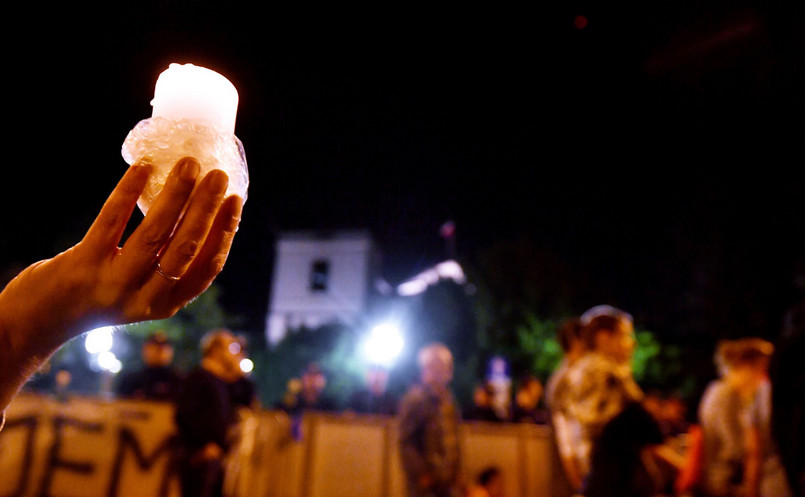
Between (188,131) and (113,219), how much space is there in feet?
0.80

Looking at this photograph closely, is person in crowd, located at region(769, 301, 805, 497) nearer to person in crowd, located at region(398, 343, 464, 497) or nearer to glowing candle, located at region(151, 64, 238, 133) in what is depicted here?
glowing candle, located at region(151, 64, 238, 133)

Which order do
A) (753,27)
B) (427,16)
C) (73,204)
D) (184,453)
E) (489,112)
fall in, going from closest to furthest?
(184,453) < (753,27) < (427,16) < (73,204) < (489,112)

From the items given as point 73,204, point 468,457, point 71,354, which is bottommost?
point 468,457

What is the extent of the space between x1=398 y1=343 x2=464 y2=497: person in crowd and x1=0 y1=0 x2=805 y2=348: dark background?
240 centimetres

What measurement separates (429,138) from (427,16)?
10383mm

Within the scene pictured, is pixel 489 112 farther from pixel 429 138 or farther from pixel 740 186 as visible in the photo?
pixel 740 186

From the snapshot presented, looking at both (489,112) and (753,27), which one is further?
(489,112)

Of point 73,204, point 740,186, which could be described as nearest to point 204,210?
point 73,204

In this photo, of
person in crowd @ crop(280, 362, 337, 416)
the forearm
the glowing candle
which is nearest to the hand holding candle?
the glowing candle

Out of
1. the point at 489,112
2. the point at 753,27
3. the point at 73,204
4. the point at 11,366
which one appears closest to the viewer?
the point at 11,366

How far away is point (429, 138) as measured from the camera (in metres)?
18.0

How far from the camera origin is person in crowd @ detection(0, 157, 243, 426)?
3.29 ft

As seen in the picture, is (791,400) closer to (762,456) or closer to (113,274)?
(762,456)

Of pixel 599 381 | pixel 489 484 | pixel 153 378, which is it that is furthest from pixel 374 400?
pixel 599 381
